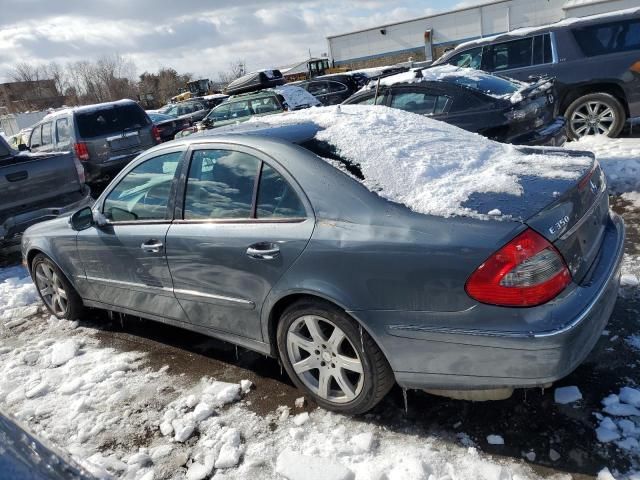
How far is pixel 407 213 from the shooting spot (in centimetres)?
248

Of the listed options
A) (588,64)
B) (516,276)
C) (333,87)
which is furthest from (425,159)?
(333,87)

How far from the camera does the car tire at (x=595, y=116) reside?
7.72 meters

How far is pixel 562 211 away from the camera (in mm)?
2475

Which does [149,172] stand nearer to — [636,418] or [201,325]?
[201,325]

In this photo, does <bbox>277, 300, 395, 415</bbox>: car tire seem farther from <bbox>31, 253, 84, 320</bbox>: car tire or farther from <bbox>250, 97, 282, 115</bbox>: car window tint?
<bbox>250, 97, 282, 115</bbox>: car window tint

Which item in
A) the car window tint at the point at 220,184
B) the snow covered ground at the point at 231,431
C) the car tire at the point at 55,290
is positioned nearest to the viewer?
the snow covered ground at the point at 231,431

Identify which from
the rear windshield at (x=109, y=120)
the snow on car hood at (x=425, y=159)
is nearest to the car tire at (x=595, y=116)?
the snow on car hood at (x=425, y=159)

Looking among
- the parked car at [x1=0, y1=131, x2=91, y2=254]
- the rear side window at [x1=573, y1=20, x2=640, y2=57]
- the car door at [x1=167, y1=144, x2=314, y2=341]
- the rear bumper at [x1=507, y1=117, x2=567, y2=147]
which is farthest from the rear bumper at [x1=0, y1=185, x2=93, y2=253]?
the rear side window at [x1=573, y1=20, x2=640, y2=57]

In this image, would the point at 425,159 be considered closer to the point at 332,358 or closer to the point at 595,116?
the point at 332,358

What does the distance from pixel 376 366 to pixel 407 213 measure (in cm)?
78

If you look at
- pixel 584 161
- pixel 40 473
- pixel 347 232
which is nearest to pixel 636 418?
pixel 584 161

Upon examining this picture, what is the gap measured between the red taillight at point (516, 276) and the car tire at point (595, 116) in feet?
21.8

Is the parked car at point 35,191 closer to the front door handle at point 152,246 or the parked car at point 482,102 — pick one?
the front door handle at point 152,246

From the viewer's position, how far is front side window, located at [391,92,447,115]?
6.49 metres
